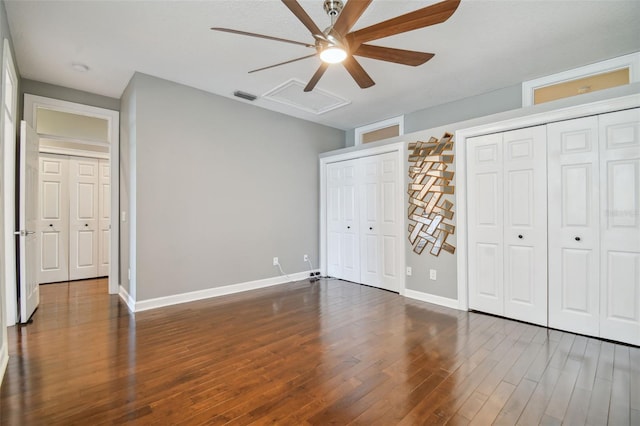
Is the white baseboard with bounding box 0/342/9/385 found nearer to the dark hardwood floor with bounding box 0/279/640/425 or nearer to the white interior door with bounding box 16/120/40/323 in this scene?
the dark hardwood floor with bounding box 0/279/640/425

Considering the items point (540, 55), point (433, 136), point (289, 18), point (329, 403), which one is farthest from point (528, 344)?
point (289, 18)

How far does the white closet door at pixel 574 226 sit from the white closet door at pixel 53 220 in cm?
704

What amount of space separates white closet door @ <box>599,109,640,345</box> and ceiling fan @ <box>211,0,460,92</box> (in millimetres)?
1988

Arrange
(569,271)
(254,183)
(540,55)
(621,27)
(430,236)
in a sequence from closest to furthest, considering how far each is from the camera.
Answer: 1. (621,27)
2. (569,271)
3. (540,55)
4. (430,236)
5. (254,183)

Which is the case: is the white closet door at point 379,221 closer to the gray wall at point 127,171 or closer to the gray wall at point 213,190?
the gray wall at point 213,190

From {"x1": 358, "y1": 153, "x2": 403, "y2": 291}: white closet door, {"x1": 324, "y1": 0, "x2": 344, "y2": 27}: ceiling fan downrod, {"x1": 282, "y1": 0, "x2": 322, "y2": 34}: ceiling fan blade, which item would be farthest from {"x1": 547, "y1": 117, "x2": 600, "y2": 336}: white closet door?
{"x1": 282, "y1": 0, "x2": 322, "y2": 34}: ceiling fan blade

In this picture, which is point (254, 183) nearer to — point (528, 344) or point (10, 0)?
point (10, 0)

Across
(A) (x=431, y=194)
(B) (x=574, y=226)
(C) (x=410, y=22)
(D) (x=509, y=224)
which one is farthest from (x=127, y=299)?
(B) (x=574, y=226)

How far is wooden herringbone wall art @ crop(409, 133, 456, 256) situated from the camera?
376 cm

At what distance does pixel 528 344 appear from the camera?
105 inches

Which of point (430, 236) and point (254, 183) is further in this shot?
point (254, 183)

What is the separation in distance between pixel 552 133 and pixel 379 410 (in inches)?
121

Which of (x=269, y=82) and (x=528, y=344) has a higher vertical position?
(x=269, y=82)

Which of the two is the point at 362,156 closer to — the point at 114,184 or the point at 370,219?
the point at 370,219
